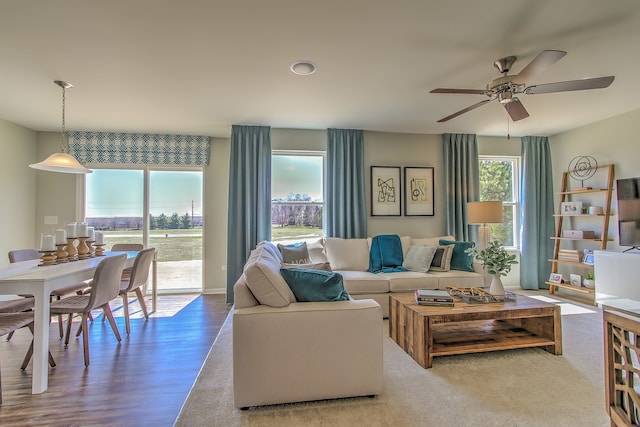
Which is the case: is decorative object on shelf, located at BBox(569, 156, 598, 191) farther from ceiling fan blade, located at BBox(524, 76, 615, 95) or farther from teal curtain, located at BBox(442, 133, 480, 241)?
ceiling fan blade, located at BBox(524, 76, 615, 95)

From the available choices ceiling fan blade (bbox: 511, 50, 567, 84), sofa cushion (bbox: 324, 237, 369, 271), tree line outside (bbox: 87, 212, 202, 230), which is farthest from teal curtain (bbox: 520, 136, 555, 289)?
tree line outside (bbox: 87, 212, 202, 230)

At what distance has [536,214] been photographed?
4996mm

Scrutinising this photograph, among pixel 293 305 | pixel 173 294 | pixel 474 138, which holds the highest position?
pixel 474 138

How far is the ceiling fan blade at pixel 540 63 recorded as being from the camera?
6.15ft

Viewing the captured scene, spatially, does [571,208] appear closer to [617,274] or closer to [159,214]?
[617,274]

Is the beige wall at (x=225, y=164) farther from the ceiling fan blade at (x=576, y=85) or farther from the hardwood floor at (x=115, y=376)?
the ceiling fan blade at (x=576, y=85)

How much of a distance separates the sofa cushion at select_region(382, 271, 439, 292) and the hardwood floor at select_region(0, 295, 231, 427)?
2.09 metres

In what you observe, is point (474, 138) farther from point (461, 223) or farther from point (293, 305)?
point (293, 305)

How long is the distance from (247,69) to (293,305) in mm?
2146

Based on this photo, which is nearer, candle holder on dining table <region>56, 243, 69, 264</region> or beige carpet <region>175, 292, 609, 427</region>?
beige carpet <region>175, 292, 609, 427</region>

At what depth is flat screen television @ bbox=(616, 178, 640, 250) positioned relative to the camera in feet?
12.0

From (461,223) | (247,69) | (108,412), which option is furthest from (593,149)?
(108,412)

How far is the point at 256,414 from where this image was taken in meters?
1.77

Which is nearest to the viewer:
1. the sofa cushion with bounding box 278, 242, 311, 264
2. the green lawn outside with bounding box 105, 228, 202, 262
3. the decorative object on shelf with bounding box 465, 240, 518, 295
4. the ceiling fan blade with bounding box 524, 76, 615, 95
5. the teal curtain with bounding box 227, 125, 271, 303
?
the ceiling fan blade with bounding box 524, 76, 615, 95
